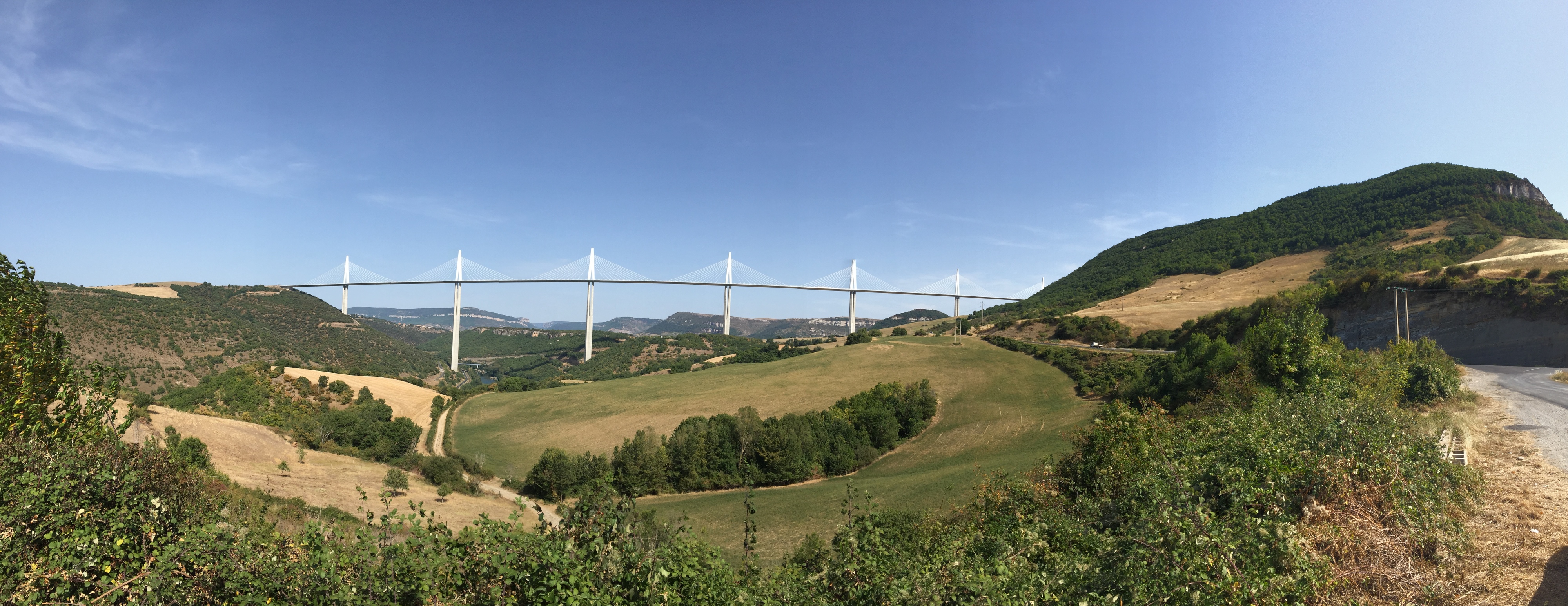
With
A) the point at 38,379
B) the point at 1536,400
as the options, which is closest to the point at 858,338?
the point at 1536,400

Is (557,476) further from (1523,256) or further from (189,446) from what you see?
(1523,256)

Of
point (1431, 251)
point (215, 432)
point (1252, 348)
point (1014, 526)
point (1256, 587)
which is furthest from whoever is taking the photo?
point (1431, 251)

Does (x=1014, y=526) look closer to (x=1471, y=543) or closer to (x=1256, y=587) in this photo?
(x=1471, y=543)

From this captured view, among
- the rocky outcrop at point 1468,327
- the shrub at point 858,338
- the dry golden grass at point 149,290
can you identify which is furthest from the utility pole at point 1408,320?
the dry golden grass at point 149,290

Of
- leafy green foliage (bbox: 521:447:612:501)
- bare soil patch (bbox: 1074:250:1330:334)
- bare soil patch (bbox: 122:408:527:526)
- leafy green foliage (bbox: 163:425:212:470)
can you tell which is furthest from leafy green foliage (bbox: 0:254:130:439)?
bare soil patch (bbox: 1074:250:1330:334)

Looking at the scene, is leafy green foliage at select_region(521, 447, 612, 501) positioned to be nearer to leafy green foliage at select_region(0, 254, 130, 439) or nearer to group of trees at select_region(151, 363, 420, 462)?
group of trees at select_region(151, 363, 420, 462)

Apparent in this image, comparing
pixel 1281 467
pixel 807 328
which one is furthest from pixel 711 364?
pixel 807 328

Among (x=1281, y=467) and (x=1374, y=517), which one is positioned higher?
(x=1281, y=467)
